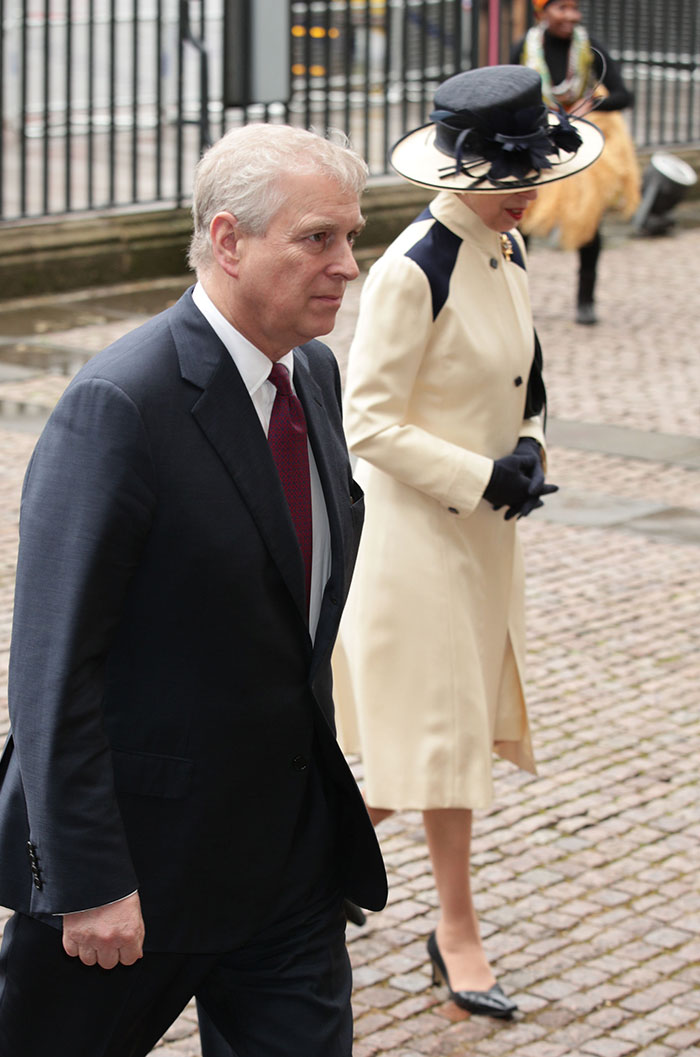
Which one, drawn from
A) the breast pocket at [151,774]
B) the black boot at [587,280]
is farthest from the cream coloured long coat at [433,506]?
the black boot at [587,280]

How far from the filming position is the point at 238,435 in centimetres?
243

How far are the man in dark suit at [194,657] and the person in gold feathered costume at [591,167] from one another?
328 inches

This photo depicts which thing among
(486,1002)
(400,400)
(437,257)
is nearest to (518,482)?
(400,400)

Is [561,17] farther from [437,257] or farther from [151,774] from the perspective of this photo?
[151,774]

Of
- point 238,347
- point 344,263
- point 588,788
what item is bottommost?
point 588,788

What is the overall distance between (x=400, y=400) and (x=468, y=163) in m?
0.52

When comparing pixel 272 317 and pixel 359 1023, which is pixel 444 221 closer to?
pixel 272 317

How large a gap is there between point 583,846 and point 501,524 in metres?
1.16

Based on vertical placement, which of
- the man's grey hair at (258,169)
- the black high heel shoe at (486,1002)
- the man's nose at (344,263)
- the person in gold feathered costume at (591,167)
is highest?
the man's grey hair at (258,169)

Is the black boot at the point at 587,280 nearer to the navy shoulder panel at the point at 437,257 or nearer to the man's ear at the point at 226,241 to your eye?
the navy shoulder panel at the point at 437,257

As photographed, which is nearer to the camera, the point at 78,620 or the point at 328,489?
the point at 78,620

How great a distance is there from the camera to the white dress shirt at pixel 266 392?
A: 249cm

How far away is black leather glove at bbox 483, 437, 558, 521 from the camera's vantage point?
12.3 ft

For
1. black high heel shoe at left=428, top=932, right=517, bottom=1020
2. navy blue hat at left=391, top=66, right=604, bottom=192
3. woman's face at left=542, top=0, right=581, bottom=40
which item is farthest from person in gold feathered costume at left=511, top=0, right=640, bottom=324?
black high heel shoe at left=428, top=932, right=517, bottom=1020
